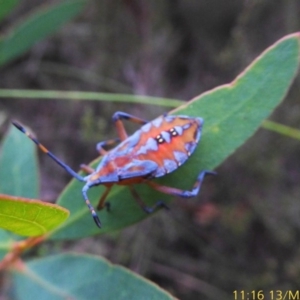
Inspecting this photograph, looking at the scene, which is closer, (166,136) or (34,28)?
(166,136)

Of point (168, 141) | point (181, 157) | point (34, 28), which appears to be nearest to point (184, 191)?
point (181, 157)

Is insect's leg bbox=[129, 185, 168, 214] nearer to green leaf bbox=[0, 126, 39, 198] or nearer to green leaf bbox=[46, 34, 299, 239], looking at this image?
green leaf bbox=[46, 34, 299, 239]

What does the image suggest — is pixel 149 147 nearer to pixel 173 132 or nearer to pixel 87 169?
pixel 173 132

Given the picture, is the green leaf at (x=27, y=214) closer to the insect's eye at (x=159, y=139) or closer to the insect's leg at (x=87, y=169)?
the insect's leg at (x=87, y=169)

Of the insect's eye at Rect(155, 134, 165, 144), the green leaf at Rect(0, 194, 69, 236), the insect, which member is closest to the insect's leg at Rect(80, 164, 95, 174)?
the insect

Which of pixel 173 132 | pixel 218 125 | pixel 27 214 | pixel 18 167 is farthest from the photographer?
pixel 18 167

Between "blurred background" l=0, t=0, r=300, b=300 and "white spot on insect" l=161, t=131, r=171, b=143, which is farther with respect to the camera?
"blurred background" l=0, t=0, r=300, b=300

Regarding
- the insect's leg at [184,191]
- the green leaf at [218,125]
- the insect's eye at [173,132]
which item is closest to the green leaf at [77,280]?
the green leaf at [218,125]
